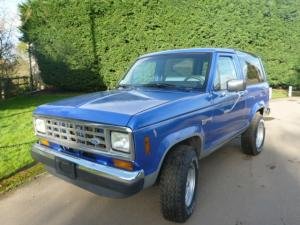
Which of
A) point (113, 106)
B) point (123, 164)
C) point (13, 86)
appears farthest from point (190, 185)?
point (13, 86)

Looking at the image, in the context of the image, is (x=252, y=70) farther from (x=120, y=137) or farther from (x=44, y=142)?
(x=44, y=142)

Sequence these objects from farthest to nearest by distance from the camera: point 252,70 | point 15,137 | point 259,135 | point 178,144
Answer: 1. point 15,137
2. point 259,135
3. point 252,70
4. point 178,144

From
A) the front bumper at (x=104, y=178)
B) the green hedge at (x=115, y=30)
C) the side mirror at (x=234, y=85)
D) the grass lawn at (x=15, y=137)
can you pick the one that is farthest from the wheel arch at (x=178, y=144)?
the green hedge at (x=115, y=30)

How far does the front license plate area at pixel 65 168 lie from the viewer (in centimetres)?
334

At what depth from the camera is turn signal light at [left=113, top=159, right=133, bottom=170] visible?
303 cm

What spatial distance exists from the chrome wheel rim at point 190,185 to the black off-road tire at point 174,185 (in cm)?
16

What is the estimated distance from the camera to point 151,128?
3.10 metres

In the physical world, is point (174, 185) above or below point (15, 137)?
above

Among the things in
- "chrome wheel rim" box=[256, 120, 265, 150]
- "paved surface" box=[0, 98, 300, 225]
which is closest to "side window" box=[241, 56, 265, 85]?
"chrome wheel rim" box=[256, 120, 265, 150]

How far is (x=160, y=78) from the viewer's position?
14.8 ft

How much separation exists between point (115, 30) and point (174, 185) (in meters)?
11.9

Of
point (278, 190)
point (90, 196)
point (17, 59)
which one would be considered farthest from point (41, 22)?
point (278, 190)

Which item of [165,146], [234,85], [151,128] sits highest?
[234,85]

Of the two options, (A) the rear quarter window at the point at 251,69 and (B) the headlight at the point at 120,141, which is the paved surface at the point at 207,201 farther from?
(A) the rear quarter window at the point at 251,69
